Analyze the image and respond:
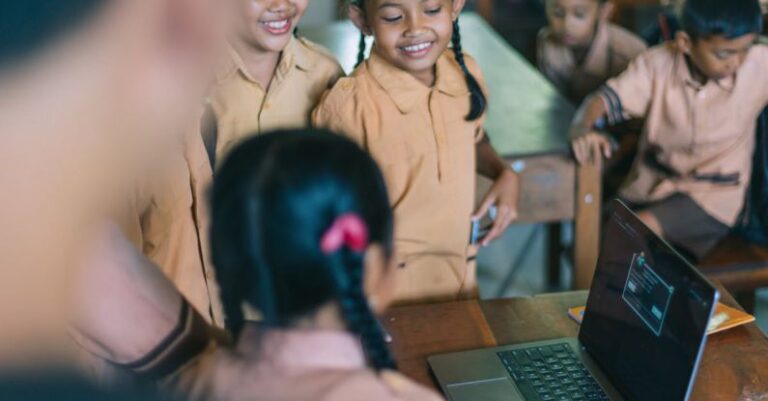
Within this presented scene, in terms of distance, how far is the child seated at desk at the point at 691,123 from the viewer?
2033 millimetres

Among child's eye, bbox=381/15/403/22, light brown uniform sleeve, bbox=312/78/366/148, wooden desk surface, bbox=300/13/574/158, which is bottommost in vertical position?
wooden desk surface, bbox=300/13/574/158

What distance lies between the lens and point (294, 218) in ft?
2.37

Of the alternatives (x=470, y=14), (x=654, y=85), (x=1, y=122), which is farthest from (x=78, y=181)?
(x=470, y=14)

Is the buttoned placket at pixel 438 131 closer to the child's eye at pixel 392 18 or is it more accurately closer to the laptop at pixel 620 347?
the child's eye at pixel 392 18

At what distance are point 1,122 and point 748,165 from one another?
78.6 inches

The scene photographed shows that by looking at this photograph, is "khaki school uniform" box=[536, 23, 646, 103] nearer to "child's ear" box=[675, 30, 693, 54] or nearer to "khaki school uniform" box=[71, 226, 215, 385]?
"child's ear" box=[675, 30, 693, 54]

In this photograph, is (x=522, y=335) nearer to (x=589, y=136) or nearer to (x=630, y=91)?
(x=589, y=136)

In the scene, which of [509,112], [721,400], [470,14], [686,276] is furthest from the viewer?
[470,14]

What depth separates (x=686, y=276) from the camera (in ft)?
3.84

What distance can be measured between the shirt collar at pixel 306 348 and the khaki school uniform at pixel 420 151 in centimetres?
80

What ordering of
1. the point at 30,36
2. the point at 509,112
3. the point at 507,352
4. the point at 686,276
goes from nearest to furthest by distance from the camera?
the point at 30,36
the point at 686,276
the point at 507,352
the point at 509,112

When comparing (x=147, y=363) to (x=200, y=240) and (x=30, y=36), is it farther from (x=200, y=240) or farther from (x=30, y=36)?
(x=200, y=240)

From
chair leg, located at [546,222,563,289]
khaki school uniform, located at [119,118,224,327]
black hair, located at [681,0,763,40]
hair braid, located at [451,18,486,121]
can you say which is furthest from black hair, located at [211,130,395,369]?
chair leg, located at [546,222,563,289]

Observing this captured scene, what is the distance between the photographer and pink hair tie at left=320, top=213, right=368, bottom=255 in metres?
0.73
